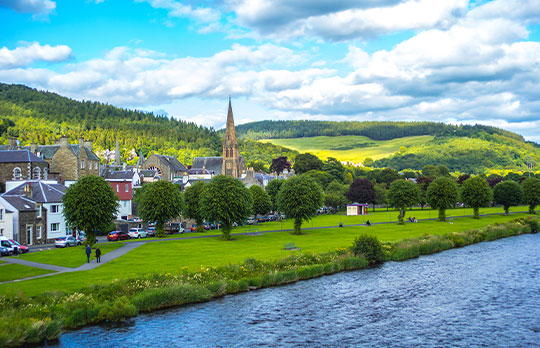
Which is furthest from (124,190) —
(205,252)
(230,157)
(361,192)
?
(230,157)

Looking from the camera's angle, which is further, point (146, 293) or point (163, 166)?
point (163, 166)

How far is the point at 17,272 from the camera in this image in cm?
4150

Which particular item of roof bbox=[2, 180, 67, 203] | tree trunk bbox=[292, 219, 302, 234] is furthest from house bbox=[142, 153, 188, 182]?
tree trunk bbox=[292, 219, 302, 234]

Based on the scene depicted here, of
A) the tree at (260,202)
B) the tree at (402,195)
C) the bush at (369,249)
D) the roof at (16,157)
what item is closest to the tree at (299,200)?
the bush at (369,249)

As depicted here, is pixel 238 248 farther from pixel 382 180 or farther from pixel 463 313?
pixel 382 180

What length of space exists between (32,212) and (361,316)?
47386 millimetres

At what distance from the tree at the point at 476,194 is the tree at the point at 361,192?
1256 inches

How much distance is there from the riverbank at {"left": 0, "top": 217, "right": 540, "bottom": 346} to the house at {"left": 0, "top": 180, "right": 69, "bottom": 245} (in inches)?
1212

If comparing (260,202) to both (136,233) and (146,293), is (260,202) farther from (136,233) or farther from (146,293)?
(146,293)

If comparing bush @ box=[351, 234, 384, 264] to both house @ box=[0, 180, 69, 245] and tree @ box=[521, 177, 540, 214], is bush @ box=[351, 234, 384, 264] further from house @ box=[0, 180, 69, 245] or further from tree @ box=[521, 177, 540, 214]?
tree @ box=[521, 177, 540, 214]

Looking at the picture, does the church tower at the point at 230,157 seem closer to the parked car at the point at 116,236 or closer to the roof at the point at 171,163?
the roof at the point at 171,163

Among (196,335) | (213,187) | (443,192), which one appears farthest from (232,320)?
(443,192)

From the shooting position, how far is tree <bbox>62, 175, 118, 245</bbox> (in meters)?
57.5

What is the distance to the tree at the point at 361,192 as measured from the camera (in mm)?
139625
